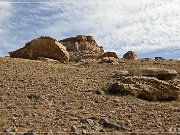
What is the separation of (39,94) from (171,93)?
3.63 m

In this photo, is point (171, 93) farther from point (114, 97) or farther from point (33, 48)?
point (33, 48)

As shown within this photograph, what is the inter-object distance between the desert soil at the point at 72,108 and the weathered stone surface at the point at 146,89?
357 mm

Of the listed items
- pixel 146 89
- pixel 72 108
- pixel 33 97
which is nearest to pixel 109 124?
pixel 72 108

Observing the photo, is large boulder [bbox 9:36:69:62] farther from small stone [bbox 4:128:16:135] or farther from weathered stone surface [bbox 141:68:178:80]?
small stone [bbox 4:128:16:135]

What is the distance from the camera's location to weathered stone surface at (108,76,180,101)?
35.7 ft

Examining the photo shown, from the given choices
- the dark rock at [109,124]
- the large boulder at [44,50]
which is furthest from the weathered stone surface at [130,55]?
the dark rock at [109,124]

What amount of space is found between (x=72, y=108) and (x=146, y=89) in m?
2.73

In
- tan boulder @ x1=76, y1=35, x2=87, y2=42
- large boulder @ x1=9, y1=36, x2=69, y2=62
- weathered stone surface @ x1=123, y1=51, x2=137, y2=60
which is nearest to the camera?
large boulder @ x1=9, y1=36, x2=69, y2=62

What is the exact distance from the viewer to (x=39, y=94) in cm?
1005

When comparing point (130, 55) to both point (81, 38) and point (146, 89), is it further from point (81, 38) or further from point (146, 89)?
point (146, 89)

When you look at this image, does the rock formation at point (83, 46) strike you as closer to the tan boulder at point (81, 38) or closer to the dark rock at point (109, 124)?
the tan boulder at point (81, 38)

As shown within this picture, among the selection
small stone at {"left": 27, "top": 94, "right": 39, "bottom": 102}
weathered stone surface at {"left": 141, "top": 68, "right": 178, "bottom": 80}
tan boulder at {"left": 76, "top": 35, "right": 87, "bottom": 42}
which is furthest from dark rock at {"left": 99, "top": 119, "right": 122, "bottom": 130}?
tan boulder at {"left": 76, "top": 35, "right": 87, "bottom": 42}

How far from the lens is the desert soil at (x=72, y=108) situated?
7695 mm

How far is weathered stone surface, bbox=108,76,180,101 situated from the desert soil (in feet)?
1.17
